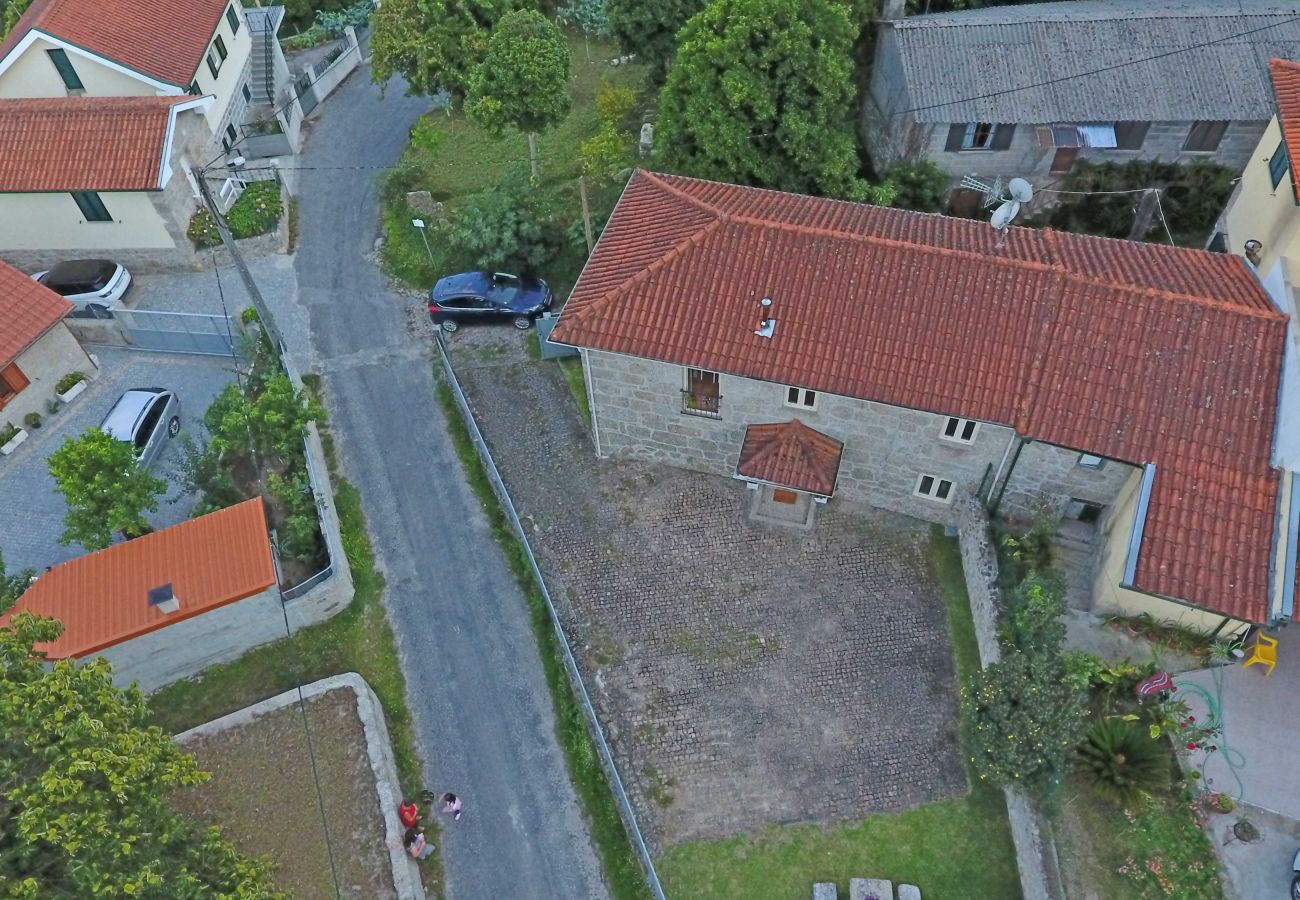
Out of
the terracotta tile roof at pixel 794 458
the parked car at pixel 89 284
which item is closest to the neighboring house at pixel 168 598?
the terracotta tile roof at pixel 794 458

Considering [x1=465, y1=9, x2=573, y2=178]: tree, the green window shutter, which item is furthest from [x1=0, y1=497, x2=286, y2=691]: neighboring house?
the green window shutter

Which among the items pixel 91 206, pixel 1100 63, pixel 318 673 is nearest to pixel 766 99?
pixel 1100 63

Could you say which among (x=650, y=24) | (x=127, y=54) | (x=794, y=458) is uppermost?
(x=650, y=24)

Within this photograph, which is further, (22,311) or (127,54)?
(127,54)

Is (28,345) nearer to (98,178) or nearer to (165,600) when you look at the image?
(98,178)

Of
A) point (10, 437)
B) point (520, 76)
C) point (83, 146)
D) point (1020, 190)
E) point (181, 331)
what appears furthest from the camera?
point (83, 146)

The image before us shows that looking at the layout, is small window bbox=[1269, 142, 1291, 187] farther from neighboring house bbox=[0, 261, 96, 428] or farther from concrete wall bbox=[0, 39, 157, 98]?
concrete wall bbox=[0, 39, 157, 98]
